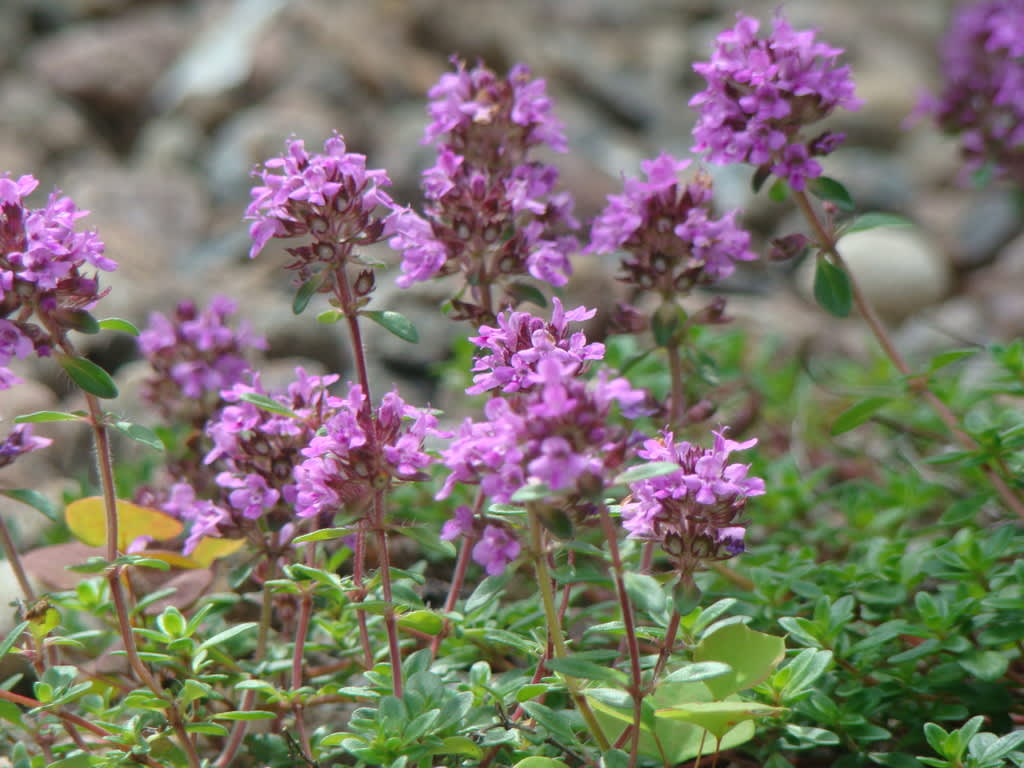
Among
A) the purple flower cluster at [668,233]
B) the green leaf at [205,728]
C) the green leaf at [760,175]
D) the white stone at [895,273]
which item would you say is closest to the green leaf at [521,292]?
the purple flower cluster at [668,233]

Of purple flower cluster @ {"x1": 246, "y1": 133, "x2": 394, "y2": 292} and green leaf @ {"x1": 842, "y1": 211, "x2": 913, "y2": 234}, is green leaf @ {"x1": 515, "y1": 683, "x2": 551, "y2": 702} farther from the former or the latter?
green leaf @ {"x1": 842, "y1": 211, "x2": 913, "y2": 234}

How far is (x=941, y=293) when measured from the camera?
6.27 m

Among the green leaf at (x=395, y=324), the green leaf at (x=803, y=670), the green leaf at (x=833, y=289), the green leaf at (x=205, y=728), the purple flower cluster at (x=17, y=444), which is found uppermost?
the green leaf at (x=833, y=289)

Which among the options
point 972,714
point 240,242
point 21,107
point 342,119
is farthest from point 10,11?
point 972,714

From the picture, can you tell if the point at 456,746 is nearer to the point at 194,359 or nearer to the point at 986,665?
the point at 986,665

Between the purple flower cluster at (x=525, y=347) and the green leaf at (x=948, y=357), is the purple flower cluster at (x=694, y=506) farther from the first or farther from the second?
the green leaf at (x=948, y=357)

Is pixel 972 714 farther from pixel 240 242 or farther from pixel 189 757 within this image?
pixel 240 242

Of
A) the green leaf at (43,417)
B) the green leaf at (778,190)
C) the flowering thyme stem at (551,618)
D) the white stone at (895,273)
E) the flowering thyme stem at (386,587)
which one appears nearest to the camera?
the flowering thyme stem at (551,618)

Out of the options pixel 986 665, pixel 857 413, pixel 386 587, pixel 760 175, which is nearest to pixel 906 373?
pixel 857 413

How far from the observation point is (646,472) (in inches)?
53.2

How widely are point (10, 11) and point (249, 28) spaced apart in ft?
6.61

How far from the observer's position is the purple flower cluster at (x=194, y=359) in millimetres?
2619

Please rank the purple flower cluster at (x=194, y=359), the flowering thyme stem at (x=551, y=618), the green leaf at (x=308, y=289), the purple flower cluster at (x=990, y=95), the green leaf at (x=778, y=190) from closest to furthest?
1. the flowering thyme stem at (x=551, y=618)
2. the green leaf at (x=308, y=289)
3. the green leaf at (x=778, y=190)
4. the purple flower cluster at (x=194, y=359)
5. the purple flower cluster at (x=990, y=95)

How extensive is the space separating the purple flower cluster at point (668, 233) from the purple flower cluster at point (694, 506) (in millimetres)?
651
